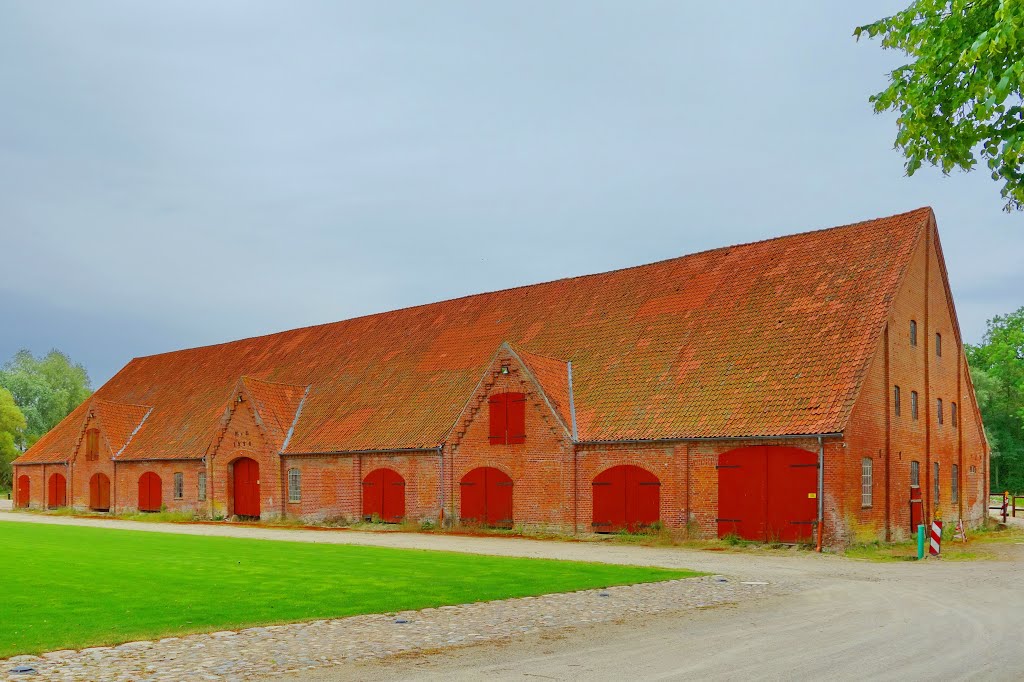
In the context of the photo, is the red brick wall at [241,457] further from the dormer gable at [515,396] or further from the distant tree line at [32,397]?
the distant tree line at [32,397]

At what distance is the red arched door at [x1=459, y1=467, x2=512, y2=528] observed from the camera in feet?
104

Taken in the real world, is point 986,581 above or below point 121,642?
below

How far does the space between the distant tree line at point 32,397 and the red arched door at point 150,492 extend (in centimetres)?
3746

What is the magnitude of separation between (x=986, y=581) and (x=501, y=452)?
1661cm

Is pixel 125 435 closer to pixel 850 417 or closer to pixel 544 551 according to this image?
pixel 544 551

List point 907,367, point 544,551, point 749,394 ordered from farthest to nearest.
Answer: point 907,367 → point 749,394 → point 544,551

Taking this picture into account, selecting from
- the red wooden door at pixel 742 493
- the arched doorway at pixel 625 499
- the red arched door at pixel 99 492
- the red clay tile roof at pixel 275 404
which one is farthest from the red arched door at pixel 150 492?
the red wooden door at pixel 742 493

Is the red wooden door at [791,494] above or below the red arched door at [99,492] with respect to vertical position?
above

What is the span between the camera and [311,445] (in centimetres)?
3872

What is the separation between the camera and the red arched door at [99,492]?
4925 cm

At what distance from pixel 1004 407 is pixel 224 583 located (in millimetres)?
67845

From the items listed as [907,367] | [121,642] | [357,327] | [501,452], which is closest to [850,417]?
[907,367]

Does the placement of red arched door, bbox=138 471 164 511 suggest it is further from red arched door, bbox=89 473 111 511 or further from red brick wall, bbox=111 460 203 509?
red arched door, bbox=89 473 111 511

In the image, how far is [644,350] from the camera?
32.7 m
